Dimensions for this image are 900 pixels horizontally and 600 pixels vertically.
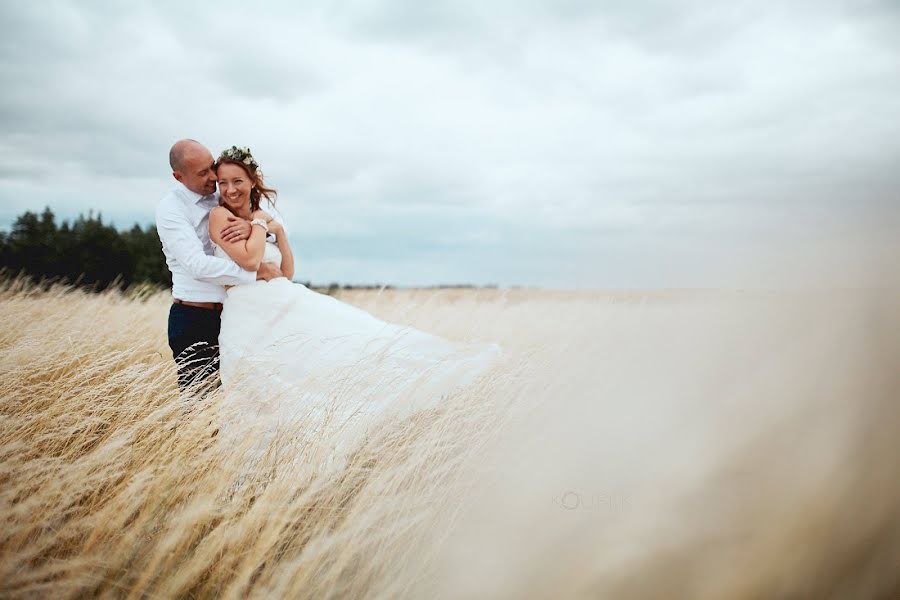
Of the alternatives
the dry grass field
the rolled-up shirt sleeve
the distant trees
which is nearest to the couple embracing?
the rolled-up shirt sleeve

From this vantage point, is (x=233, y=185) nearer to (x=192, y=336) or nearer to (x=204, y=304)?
(x=204, y=304)

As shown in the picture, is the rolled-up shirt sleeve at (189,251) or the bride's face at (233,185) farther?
the bride's face at (233,185)

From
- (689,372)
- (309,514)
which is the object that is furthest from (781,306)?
(309,514)

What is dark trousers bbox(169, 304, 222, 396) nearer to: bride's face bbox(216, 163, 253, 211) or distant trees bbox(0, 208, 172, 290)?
bride's face bbox(216, 163, 253, 211)

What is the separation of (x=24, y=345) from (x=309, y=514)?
338 cm

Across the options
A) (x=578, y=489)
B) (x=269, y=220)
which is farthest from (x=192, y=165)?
(x=578, y=489)

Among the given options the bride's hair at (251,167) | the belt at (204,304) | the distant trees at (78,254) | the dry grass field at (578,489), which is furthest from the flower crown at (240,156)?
the distant trees at (78,254)

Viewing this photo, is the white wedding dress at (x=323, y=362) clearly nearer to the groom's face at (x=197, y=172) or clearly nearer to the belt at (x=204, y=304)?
the belt at (x=204, y=304)

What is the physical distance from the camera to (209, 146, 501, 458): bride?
355cm

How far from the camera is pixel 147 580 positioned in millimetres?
1972

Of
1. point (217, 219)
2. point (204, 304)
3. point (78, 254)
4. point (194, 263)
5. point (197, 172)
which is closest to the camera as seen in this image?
point (194, 263)

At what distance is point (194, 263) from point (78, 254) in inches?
1177

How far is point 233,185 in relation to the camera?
12.8ft

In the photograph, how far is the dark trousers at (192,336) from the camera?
12.8 ft
